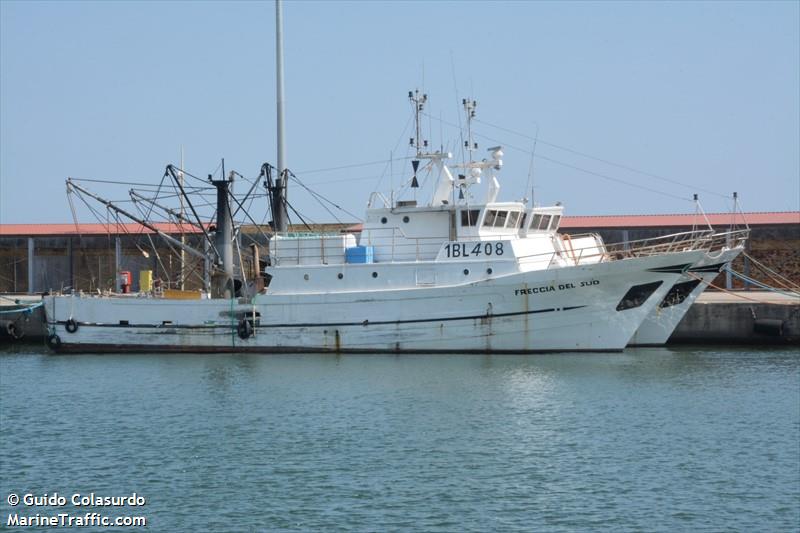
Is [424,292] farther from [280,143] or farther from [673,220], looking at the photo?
[673,220]

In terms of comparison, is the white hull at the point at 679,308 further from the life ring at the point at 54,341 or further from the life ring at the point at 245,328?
the life ring at the point at 54,341

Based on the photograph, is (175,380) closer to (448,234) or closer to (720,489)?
(448,234)

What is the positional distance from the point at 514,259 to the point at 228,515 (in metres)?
14.1

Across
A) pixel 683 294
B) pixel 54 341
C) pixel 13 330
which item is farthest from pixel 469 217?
pixel 13 330

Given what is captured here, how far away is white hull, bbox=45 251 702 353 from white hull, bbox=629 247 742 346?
43.0 inches

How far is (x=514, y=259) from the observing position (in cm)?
2781

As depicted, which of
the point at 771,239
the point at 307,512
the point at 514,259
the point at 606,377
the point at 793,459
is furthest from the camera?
the point at 771,239

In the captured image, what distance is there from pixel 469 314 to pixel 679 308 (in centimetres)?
548

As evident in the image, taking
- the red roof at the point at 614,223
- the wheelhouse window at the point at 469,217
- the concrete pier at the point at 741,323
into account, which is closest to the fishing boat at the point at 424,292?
the wheelhouse window at the point at 469,217

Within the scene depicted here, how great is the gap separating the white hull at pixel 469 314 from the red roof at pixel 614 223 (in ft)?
38.0

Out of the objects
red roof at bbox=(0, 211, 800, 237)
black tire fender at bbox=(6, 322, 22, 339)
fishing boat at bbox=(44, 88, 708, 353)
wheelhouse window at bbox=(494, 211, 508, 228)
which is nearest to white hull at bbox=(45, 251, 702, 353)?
fishing boat at bbox=(44, 88, 708, 353)

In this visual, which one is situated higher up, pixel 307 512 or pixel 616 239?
pixel 616 239

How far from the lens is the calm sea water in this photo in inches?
595

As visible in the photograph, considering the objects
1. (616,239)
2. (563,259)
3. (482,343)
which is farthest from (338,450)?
A: (616,239)
